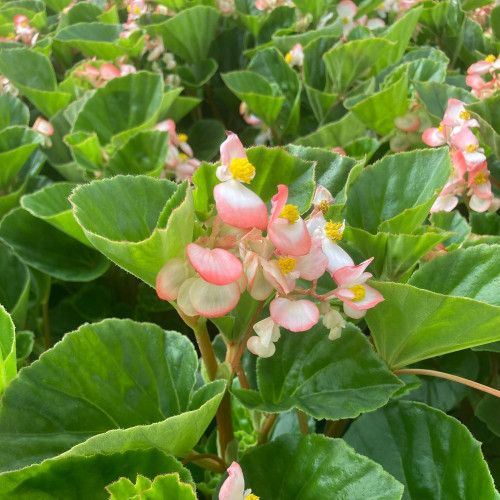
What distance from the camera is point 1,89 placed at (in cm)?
111

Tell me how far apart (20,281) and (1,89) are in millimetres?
486

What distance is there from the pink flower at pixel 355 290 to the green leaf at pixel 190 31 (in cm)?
80

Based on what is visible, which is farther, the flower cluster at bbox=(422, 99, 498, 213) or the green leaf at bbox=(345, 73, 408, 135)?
the green leaf at bbox=(345, 73, 408, 135)

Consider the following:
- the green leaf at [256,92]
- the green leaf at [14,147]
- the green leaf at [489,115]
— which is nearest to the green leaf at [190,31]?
the green leaf at [256,92]

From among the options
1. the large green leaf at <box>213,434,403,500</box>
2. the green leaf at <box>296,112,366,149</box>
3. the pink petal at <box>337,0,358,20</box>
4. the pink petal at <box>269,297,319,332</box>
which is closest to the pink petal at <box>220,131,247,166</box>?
the pink petal at <box>269,297,319,332</box>

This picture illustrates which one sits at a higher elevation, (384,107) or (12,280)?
(384,107)

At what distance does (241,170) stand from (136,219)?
102 millimetres

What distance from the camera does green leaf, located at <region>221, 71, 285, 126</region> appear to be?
94cm

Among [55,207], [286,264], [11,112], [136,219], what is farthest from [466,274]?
[11,112]

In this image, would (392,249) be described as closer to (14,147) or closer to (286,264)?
(286,264)

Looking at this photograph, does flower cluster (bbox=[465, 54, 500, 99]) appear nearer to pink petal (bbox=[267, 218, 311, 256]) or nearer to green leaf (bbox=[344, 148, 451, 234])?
green leaf (bbox=[344, 148, 451, 234])

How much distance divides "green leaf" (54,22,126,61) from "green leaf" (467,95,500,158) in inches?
26.8

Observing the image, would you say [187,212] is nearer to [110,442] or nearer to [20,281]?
[110,442]

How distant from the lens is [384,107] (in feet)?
2.69
